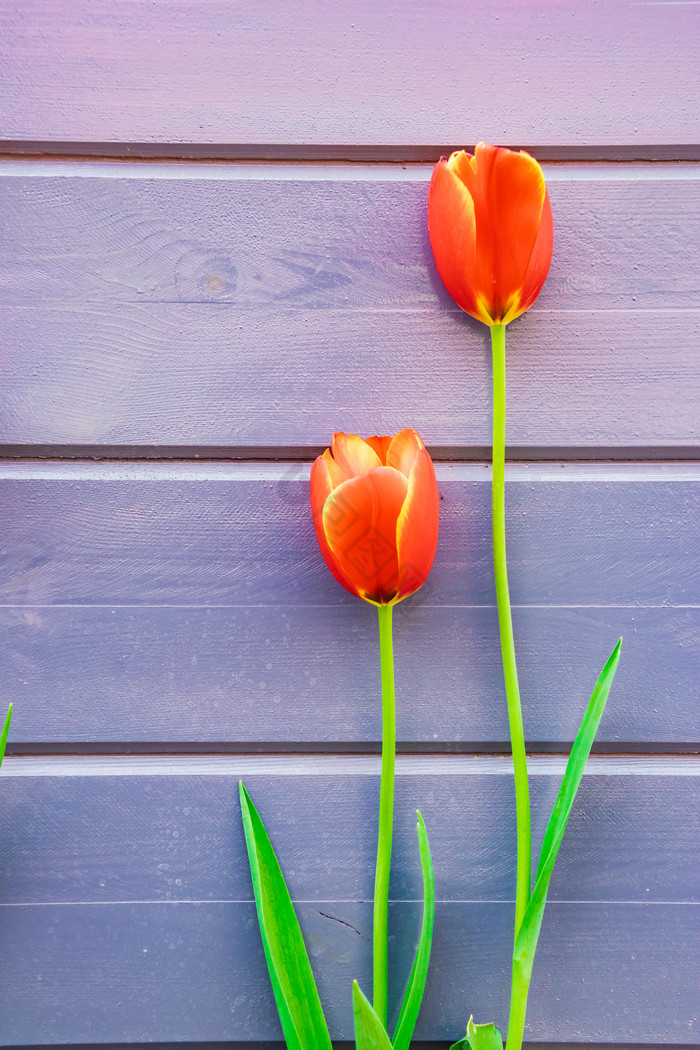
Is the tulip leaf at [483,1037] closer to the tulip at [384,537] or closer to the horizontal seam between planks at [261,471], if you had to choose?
the tulip at [384,537]

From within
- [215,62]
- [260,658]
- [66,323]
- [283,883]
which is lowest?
[283,883]

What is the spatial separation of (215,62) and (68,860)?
1.53 ft

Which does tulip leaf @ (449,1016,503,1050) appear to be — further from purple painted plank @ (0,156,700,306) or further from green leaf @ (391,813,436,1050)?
purple painted plank @ (0,156,700,306)

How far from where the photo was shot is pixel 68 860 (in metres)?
0.37

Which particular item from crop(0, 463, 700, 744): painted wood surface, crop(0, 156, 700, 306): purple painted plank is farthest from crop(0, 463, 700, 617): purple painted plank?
crop(0, 156, 700, 306): purple painted plank

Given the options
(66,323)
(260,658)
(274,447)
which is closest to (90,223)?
(66,323)

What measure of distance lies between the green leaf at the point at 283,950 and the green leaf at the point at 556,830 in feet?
0.37

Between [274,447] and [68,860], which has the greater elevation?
[274,447]

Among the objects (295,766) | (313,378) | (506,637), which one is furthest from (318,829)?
(313,378)

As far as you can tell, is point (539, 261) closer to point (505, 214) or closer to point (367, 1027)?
point (505, 214)

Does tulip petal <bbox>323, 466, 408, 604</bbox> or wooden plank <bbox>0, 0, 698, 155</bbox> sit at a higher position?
wooden plank <bbox>0, 0, 698, 155</bbox>

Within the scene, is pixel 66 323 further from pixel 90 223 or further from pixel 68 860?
pixel 68 860

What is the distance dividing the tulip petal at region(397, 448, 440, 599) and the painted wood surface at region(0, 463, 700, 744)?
0.05m

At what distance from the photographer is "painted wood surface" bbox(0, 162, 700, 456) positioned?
378 mm
